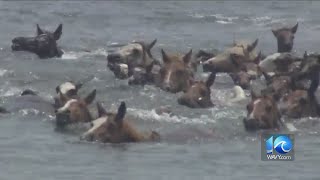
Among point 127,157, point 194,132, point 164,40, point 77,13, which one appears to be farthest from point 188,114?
point 77,13

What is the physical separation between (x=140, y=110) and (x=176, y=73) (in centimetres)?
195

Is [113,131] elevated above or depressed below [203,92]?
below

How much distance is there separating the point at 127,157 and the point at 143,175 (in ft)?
3.96

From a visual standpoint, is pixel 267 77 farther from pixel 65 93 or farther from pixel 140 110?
pixel 65 93

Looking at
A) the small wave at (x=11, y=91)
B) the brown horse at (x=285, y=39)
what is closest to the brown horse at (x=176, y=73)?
the small wave at (x=11, y=91)

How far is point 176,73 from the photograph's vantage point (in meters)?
26.1

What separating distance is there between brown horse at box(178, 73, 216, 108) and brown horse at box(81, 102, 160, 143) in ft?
10.8

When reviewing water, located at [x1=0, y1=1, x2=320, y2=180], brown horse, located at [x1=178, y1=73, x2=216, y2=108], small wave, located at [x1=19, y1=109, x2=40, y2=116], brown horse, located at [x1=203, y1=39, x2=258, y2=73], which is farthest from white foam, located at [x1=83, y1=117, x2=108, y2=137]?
brown horse, located at [x1=203, y1=39, x2=258, y2=73]

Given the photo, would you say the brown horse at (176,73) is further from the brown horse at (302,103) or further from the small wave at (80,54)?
the small wave at (80,54)

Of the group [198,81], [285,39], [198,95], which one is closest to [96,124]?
[198,95]

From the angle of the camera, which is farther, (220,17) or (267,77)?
(220,17)

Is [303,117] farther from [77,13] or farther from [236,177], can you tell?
[77,13]

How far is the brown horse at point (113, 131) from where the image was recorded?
69.2 feet

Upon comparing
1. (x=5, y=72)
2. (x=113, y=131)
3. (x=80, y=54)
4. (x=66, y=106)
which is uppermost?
(x=80, y=54)
